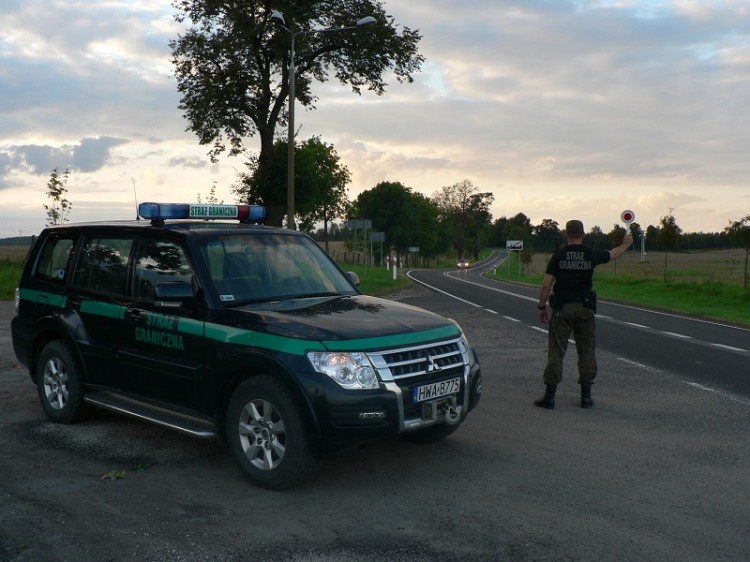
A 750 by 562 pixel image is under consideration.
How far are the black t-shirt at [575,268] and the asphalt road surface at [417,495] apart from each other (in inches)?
45.6

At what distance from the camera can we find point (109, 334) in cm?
653

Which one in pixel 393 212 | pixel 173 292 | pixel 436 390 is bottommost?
pixel 436 390

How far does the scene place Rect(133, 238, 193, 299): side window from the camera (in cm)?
612

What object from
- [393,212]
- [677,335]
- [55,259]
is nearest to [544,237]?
[393,212]

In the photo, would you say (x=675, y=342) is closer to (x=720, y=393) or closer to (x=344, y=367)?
(x=720, y=393)

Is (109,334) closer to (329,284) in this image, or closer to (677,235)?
(329,284)

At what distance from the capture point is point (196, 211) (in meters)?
6.75

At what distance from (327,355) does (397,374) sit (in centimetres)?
49

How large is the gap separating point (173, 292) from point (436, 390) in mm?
1974

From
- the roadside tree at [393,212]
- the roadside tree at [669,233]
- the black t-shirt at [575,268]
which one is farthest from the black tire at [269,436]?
the roadside tree at [393,212]

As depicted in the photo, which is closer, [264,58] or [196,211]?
[196,211]

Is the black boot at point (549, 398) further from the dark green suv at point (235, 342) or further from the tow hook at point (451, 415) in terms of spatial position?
the tow hook at point (451, 415)

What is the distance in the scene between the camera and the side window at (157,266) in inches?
241

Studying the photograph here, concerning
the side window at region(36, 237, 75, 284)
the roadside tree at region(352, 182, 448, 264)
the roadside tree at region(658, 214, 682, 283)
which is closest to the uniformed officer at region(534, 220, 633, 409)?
the side window at region(36, 237, 75, 284)
